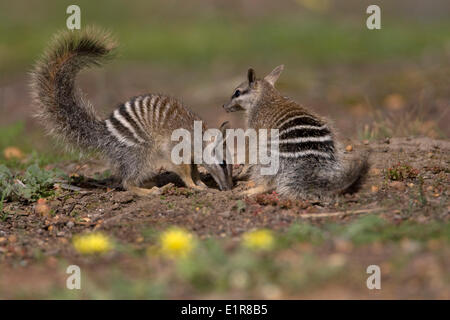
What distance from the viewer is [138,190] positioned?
6.56 meters

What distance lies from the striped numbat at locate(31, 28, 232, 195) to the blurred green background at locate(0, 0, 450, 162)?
2171mm

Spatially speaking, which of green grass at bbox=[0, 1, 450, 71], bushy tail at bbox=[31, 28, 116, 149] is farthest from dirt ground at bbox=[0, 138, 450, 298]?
green grass at bbox=[0, 1, 450, 71]

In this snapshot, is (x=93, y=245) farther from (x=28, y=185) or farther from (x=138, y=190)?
(x=28, y=185)

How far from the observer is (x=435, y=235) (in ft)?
13.7

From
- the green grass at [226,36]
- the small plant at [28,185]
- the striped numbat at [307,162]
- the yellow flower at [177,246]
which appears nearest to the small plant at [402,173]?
the striped numbat at [307,162]

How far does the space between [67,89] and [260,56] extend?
10.7 metres

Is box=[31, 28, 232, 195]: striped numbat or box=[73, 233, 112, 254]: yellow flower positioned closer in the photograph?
box=[73, 233, 112, 254]: yellow flower

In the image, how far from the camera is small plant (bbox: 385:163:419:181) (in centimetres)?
596

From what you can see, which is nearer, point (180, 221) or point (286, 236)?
point (286, 236)

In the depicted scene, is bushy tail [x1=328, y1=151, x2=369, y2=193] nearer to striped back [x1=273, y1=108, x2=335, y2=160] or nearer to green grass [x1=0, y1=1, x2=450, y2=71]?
striped back [x1=273, y1=108, x2=335, y2=160]

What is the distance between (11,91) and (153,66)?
4.20m

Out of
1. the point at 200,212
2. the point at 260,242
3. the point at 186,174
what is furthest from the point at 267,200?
the point at 260,242
